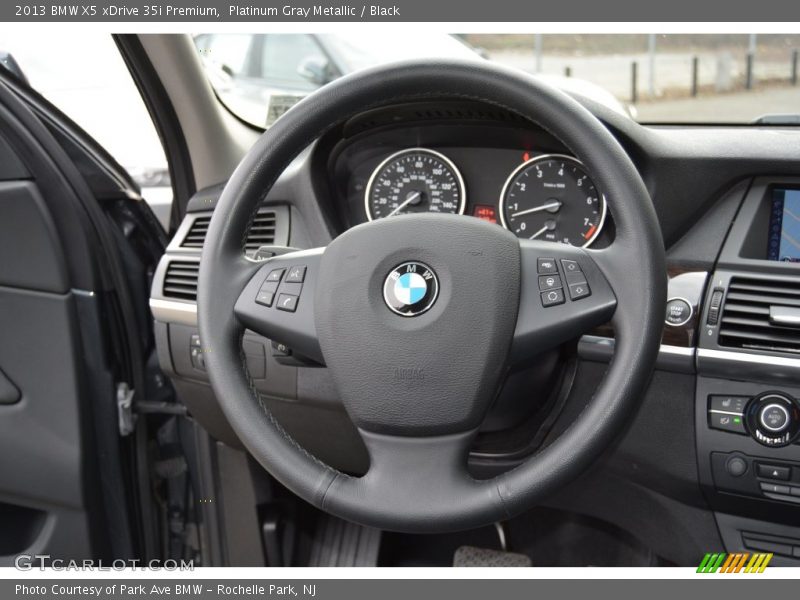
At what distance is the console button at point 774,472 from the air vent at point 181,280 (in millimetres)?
1070

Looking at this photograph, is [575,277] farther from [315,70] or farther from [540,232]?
[315,70]

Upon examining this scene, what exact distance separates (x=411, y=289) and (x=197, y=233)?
774mm

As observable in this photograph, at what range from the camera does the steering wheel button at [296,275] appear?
1.28m

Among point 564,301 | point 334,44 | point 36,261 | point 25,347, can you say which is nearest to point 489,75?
point 564,301

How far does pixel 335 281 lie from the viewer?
124 cm

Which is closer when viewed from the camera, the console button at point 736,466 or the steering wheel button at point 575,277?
the steering wheel button at point 575,277

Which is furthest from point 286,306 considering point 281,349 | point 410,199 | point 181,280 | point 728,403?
point 728,403

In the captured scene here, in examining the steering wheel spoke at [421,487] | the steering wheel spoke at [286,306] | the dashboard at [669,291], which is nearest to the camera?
the steering wheel spoke at [421,487]

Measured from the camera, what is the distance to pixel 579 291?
1.18m

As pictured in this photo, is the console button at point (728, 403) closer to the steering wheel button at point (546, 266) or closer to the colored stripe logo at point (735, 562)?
the colored stripe logo at point (735, 562)

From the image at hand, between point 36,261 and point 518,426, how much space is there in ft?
3.44

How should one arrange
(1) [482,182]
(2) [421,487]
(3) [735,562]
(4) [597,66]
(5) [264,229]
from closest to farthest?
(2) [421,487] → (3) [735,562] → (1) [482,182] → (5) [264,229] → (4) [597,66]

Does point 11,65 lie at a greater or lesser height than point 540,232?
greater

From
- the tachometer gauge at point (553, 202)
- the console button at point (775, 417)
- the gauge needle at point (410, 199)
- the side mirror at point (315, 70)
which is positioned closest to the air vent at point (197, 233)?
the gauge needle at point (410, 199)
